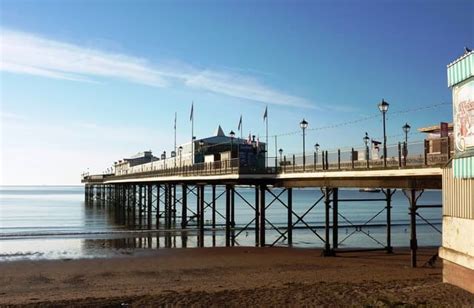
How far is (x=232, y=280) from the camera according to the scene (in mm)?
16828

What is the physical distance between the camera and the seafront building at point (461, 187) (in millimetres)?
12406

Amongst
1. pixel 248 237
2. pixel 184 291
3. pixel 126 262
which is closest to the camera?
pixel 184 291

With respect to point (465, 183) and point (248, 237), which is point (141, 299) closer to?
point (465, 183)

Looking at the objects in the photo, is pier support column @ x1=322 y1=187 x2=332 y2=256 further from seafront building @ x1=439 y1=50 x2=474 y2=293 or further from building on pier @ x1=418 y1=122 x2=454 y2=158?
seafront building @ x1=439 y1=50 x2=474 y2=293

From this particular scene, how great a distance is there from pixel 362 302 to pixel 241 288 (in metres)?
3.90

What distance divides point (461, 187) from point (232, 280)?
7635 mm

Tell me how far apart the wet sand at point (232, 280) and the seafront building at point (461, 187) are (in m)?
0.65

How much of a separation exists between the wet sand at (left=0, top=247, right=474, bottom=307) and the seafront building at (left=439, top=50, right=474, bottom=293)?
65 centimetres

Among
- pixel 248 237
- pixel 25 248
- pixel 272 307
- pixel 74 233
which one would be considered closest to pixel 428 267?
pixel 272 307

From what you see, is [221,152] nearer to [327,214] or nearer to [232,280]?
[327,214]

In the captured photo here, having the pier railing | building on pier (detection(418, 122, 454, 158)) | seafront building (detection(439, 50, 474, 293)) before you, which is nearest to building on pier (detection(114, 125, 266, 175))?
the pier railing

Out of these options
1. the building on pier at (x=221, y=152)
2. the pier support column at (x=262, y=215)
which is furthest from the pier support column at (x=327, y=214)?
the building on pier at (x=221, y=152)

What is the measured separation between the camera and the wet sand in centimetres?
1270

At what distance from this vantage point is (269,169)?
2655 centimetres
